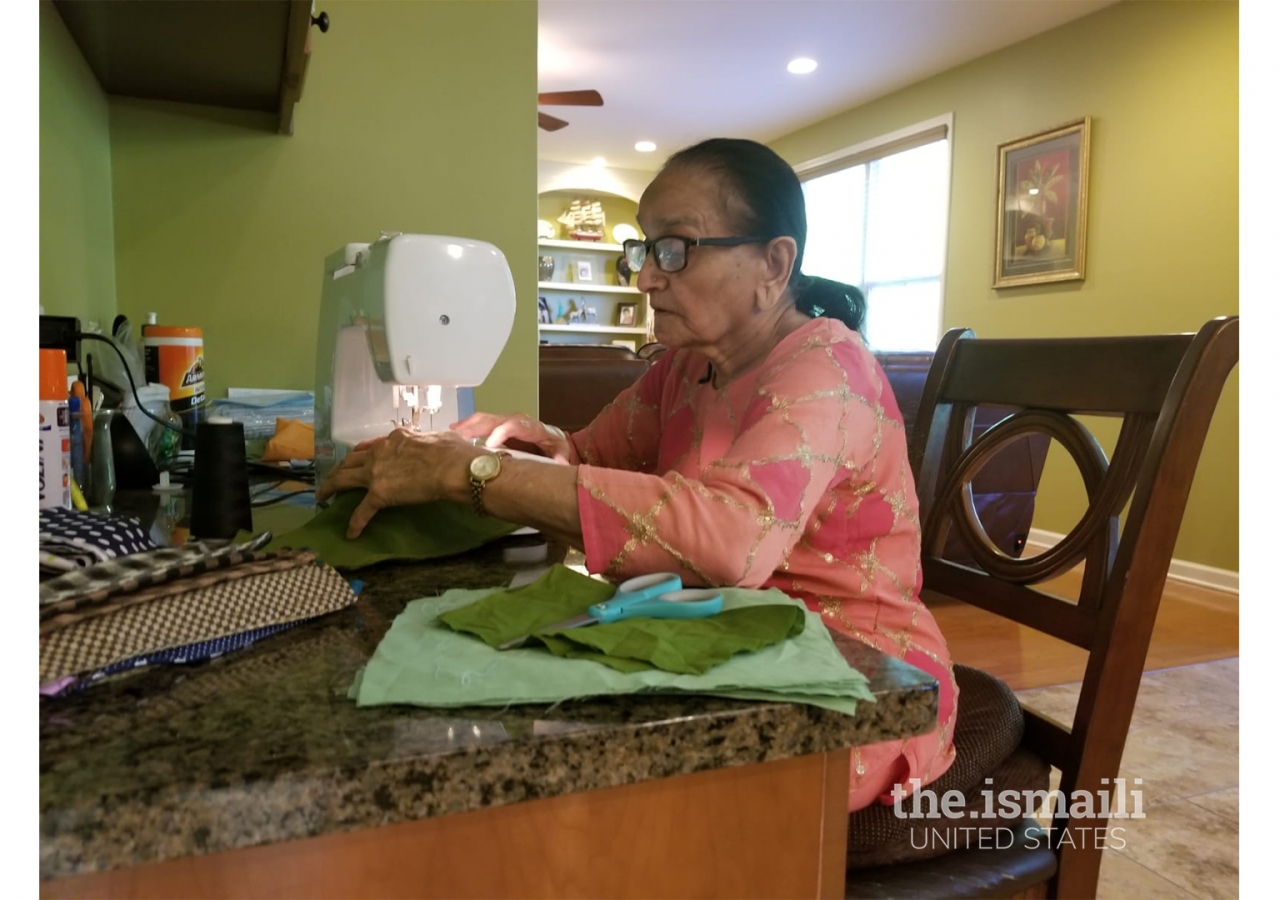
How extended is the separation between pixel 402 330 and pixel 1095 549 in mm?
903

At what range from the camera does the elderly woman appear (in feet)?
2.46

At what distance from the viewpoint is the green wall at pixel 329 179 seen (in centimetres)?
212

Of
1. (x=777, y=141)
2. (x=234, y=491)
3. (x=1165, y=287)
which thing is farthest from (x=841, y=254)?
(x=234, y=491)

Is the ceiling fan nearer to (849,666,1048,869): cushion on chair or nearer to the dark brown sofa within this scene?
the dark brown sofa

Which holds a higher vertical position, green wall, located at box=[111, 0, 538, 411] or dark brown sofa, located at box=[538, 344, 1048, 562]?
green wall, located at box=[111, 0, 538, 411]

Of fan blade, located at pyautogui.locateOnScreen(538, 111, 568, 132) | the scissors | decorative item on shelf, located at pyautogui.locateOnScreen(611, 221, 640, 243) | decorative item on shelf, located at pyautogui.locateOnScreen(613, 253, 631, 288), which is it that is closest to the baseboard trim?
the scissors

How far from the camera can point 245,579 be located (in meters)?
0.60

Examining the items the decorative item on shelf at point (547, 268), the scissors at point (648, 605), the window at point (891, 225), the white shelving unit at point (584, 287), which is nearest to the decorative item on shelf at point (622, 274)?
the white shelving unit at point (584, 287)

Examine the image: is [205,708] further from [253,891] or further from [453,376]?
[453,376]

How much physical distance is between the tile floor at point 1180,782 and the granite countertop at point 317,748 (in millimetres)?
1473

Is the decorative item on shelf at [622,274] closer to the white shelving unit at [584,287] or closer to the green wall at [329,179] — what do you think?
the white shelving unit at [584,287]

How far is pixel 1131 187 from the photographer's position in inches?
167

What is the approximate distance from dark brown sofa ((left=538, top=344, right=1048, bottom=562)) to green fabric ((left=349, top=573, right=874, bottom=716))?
2.59 m

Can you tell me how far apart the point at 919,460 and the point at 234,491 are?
94 centimetres
